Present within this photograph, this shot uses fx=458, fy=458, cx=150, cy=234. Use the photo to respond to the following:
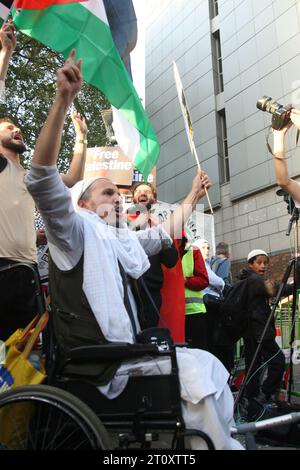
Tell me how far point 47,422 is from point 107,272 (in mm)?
637

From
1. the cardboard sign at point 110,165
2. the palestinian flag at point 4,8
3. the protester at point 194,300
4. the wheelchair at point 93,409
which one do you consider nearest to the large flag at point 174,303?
the wheelchair at point 93,409

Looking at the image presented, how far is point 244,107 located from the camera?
14.7m

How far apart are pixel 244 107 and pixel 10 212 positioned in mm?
13258

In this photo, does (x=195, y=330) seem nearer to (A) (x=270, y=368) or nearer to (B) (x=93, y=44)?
(A) (x=270, y=368)

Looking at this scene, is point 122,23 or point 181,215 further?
point 122,23

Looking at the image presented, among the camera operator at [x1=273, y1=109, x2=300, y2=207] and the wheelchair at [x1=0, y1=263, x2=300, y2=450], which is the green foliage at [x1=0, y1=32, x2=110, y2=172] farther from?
the wheelchair at [x1=0, y1=263, x2=300, y2=450]

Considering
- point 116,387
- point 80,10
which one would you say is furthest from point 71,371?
point 80,10

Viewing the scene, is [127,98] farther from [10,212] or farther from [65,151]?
[65,151]

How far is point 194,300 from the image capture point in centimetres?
464

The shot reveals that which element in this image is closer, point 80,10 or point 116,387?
point 116,387

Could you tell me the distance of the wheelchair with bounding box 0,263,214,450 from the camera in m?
1.67

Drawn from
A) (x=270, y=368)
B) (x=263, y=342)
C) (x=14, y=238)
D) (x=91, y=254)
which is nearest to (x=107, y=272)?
(x=91, y=254)

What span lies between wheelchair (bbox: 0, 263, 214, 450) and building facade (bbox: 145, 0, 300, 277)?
10.3 metres

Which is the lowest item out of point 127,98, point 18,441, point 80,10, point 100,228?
point 18,441
